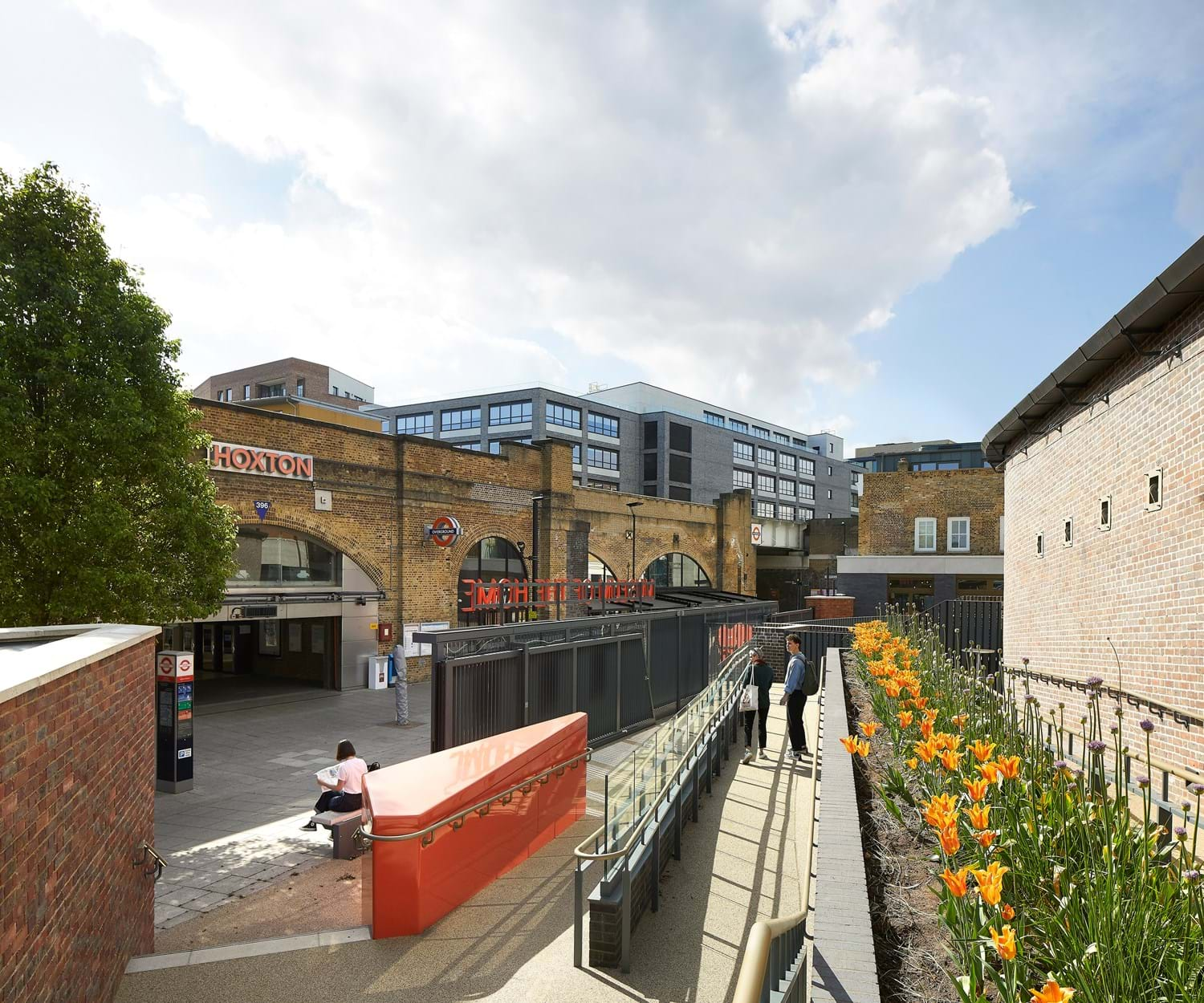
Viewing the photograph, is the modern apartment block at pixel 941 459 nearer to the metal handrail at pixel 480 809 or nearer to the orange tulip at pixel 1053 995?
the metal handrail at pixel 480 809

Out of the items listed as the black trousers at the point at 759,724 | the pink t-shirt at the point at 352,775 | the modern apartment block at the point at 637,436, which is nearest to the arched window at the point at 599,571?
the black trousers at the point at 759,724

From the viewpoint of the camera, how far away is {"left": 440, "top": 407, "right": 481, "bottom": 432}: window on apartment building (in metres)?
57.6

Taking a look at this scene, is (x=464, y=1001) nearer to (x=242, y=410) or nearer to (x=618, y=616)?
(x=618, y=616)

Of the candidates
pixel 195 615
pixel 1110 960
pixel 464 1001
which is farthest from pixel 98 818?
pixel 195 615

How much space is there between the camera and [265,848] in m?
8.79

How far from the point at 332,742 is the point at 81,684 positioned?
35.5ft

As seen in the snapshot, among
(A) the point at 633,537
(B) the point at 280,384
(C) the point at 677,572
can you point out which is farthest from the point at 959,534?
(B) the point at 280,384

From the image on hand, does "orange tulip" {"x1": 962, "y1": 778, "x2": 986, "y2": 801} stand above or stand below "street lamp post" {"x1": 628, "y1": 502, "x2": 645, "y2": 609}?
below

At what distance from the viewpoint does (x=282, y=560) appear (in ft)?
65.3

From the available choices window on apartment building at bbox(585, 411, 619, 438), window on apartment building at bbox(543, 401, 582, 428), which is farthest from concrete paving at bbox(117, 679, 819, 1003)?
window on apartment building at bbox(585, 411, 619, 438)

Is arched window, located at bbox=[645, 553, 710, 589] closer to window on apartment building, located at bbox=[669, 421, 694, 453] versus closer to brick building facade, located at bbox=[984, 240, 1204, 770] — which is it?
window on apartment building, located at bbox=[669, 421, 694, 453]

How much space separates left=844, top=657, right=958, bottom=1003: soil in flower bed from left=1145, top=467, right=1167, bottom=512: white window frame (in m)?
4.49

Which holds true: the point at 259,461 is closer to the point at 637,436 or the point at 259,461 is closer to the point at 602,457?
the point at 602,457

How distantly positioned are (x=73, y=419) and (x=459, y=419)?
49337mm
